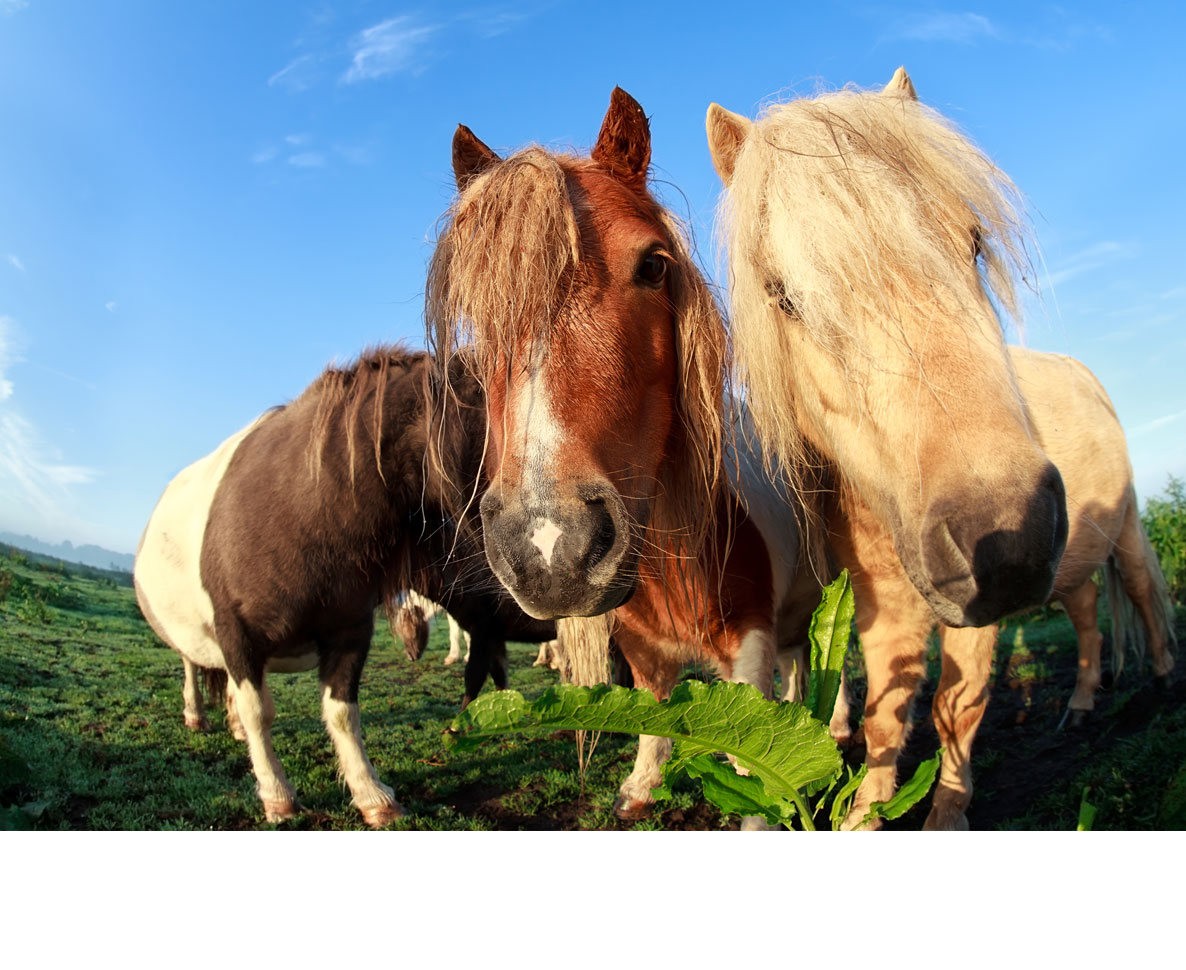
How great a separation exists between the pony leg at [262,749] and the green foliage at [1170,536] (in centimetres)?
399

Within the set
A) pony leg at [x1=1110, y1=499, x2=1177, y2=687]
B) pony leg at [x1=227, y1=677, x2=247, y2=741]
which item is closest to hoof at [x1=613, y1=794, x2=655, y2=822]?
pony leg at [x1=227, y1=677, x2=247, y2=741]

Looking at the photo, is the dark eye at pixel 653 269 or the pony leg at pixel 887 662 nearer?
the dark eye at pixel 653 269

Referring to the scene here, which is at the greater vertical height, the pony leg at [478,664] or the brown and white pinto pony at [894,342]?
the brown and white pinto pony at [894,342]

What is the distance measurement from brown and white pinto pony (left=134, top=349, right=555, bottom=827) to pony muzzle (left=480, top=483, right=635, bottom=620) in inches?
47.9

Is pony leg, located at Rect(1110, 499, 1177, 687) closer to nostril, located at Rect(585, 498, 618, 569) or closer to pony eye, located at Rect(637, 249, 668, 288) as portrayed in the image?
pony eye, located at Rect(637, 249, 668, 288)

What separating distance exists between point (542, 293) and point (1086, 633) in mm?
3255

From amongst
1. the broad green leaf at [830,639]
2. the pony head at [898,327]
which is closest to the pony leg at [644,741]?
the pony head at [898,327]

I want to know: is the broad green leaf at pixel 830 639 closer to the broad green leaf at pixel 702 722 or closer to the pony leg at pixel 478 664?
the broad green leaf at pixel 702 722

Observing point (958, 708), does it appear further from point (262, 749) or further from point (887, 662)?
point (262, 749)

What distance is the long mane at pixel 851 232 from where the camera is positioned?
3.73ft

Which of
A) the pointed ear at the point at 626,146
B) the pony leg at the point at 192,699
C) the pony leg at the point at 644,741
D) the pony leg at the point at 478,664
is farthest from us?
the pony leg at the point at 478,664

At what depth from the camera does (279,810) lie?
2.40 meters
